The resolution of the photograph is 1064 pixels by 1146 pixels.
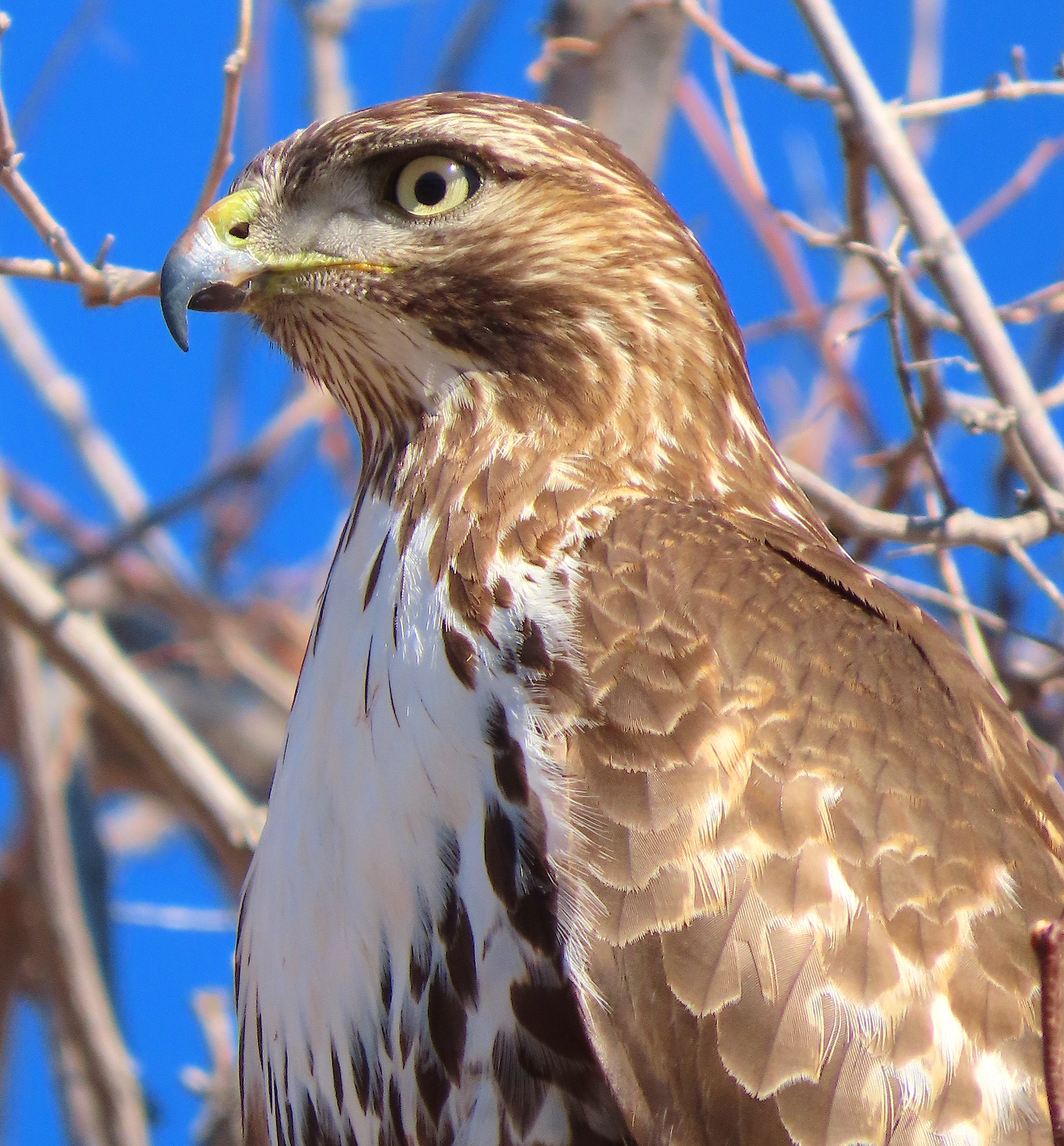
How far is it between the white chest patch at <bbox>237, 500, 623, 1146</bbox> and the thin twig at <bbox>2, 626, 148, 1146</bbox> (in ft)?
4.49

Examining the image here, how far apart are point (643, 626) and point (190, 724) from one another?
353cm

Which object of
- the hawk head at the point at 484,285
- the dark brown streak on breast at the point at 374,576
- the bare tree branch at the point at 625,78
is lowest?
the dark brown streak on breast at the point at 374,576

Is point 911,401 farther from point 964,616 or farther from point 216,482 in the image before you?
point 216,482

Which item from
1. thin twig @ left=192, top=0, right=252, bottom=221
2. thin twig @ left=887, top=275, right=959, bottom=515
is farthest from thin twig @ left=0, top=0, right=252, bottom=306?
thin twig @ left=887, top=275, right=959, bottom=515

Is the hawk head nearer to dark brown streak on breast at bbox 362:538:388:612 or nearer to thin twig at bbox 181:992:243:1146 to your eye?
dark brown streak on breast at bbox 362:538:388:612

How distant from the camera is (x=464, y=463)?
2.99m

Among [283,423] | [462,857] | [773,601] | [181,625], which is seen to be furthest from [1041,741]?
[181,625]

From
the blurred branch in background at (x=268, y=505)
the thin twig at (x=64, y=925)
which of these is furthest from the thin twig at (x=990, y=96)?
the thin twig at (x=64, y=925)

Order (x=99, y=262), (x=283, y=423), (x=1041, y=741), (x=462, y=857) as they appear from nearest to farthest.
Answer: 1. (x=462, y=857)
2. (x=99, y=262)
3. (x=1041, y=741)
4. (x=283, y=423)

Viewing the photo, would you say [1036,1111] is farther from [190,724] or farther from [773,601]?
[190,724]

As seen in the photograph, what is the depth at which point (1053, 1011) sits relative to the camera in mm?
1894

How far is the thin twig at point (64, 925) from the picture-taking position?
4.20 metres

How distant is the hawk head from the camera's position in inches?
120

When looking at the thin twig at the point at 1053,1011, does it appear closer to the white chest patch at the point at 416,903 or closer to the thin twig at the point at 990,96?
the white chest patch at the point at 416,903
